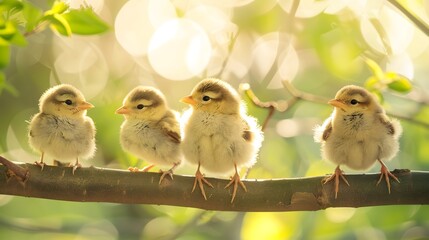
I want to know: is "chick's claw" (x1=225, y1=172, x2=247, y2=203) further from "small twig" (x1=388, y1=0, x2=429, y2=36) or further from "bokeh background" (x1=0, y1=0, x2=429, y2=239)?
"small twig" (x1=388, y1=0, x2=429, y2=36)

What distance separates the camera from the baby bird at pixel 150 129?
2.27m

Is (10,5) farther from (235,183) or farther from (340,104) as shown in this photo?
(340,104)

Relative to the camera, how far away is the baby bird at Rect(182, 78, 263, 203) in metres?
2.03

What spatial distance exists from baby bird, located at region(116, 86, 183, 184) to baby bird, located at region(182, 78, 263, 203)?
0.48 feet

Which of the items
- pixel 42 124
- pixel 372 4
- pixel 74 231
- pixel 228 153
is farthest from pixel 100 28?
pixel 74 231

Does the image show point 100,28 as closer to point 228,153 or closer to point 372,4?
point 228,153

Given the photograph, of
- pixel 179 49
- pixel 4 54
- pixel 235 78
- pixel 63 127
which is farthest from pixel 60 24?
pixel 179 49

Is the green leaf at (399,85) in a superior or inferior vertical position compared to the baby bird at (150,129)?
superior

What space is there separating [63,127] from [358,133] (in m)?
0.96

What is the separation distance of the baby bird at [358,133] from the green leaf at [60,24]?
78 centimetres

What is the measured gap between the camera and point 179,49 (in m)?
3.37

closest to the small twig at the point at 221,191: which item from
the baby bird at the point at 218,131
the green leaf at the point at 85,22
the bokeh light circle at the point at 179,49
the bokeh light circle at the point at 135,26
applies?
the baby bird at the point at 218,131

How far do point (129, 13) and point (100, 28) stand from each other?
2.15 m

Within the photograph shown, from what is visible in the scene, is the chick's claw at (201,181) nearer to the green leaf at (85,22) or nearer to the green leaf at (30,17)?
the green leaf at (85,22)
